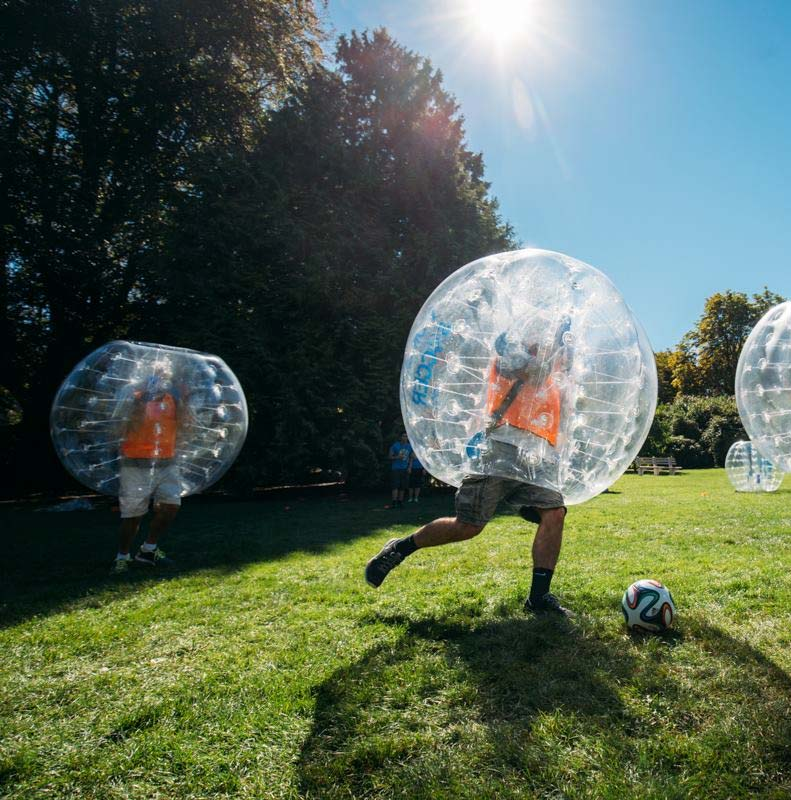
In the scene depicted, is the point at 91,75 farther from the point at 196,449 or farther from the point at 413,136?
the point at 196,449

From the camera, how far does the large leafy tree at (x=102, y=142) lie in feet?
47.5

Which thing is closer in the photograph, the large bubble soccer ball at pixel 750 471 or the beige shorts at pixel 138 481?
the beige shorts at pixel 138 481

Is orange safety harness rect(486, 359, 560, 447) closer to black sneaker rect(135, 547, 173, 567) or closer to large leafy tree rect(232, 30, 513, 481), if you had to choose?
black sneaker rect(135, 547, 173, 567)

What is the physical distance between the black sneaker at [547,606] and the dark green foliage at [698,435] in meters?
32.4

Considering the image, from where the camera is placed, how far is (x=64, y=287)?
1591 centimetres

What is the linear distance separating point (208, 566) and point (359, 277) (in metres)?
11.6

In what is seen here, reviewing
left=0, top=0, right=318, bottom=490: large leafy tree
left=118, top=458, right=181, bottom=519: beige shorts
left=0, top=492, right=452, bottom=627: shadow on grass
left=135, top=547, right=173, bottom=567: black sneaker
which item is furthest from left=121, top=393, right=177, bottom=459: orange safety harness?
left=0, top=0, right=318, bottom=490: large leafy tree

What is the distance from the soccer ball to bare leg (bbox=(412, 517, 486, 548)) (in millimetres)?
1136

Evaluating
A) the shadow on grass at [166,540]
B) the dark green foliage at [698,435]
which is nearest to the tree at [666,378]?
the dark green foliage at [698,435]

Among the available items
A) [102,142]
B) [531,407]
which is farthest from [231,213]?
[531,407]

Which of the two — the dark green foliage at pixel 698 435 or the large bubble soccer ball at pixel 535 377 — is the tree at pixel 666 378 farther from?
the large bubble soccer ball at pixel 535 377

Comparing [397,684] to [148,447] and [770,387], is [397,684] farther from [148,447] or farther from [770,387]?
[148,447]

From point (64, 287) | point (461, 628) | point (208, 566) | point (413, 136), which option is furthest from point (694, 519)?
point (64, 287)

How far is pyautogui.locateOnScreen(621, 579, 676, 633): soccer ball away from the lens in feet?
11.9
